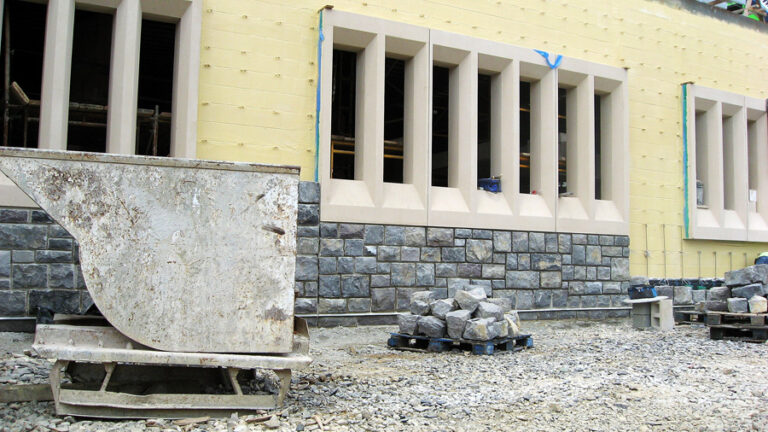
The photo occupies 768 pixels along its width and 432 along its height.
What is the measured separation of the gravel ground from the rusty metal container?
2.22ft

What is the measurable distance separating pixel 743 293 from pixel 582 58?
556 cm

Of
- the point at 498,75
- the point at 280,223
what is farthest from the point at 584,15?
the point at 280,223

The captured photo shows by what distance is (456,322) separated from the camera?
8.45 meters

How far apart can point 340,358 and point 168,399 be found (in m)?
3.46

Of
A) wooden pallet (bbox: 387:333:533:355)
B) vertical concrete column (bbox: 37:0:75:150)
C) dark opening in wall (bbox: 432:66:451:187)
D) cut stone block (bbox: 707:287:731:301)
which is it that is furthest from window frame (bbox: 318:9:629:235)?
dark opening in wall (bbox: 432:66:451:187)

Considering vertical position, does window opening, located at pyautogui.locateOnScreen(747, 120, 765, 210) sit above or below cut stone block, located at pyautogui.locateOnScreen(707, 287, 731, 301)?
above

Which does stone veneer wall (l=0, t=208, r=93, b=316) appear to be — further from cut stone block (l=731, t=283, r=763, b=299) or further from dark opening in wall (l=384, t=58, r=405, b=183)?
cut stone block (l=731, t=283, r=763, b=299)

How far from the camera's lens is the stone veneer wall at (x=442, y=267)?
10.2m

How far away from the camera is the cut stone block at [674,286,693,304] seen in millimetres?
13773

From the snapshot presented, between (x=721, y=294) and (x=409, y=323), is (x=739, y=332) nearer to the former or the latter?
(x=721, y=294)

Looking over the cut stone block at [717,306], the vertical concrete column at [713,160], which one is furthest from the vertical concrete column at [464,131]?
the vertical concrete column at [713,160]

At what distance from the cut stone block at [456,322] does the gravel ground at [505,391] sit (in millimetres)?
288

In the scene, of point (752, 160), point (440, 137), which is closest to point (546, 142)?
point (440, 137)

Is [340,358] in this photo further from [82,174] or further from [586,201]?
[586,201]
